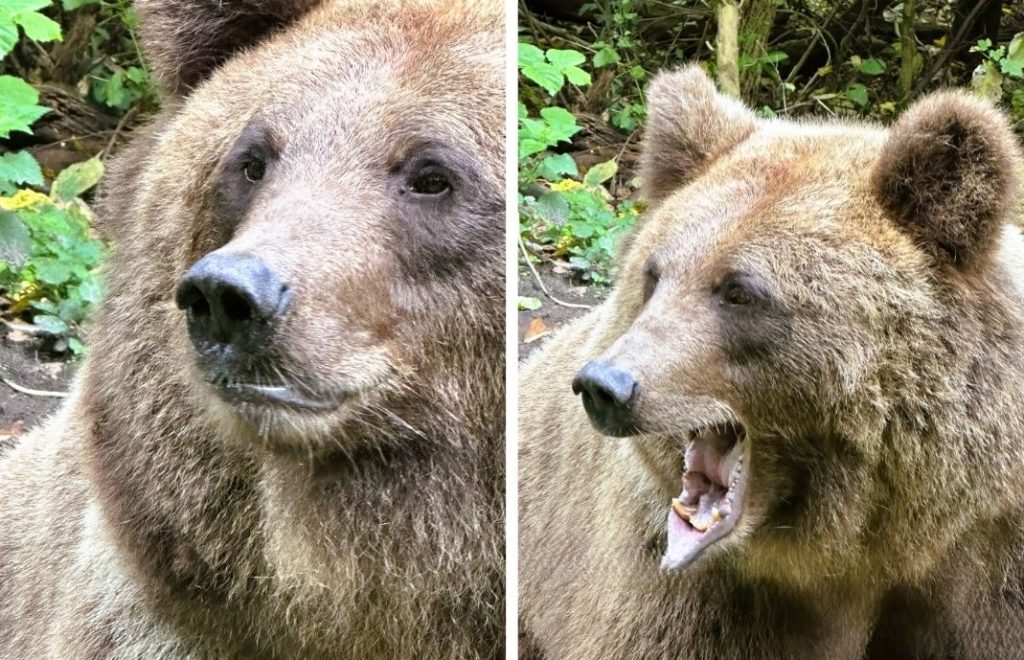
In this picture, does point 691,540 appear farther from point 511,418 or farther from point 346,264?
point 346,264

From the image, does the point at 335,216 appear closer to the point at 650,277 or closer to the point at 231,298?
the point at 231,298

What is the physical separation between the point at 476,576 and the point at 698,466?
0.35 m

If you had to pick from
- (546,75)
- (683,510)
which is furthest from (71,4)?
(683,510)

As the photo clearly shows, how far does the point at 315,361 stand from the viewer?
134cm

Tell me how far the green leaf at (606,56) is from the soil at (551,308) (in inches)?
12.2

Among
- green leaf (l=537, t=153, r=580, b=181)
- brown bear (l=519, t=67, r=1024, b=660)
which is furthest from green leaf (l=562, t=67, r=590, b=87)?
brown bear (l=519, t=67, r=1024, b=660)

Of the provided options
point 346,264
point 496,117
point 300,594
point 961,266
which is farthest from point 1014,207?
point 300,594

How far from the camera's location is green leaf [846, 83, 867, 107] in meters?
1.57

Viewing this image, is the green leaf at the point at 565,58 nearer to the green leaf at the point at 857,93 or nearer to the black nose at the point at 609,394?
the green leaf at the point at 857,93

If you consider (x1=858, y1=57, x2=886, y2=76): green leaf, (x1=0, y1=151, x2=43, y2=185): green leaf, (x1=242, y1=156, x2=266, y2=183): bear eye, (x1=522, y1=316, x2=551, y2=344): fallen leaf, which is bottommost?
(x1=522, y1=316, x2=551, y2=344): fallen leaf

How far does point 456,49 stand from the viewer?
1524 millimetres

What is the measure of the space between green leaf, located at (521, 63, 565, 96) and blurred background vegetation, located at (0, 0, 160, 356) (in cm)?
53

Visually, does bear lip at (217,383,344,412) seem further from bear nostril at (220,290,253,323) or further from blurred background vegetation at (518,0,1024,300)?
blurred background vegetation at (518,0,1024,300)

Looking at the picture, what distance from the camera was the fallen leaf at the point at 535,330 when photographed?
6.17ft
